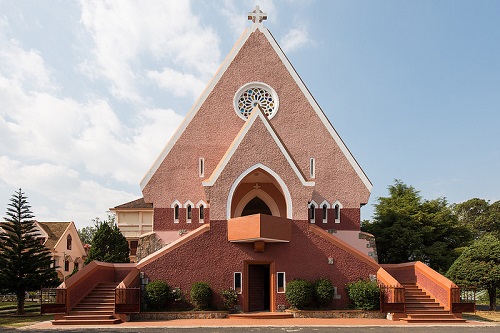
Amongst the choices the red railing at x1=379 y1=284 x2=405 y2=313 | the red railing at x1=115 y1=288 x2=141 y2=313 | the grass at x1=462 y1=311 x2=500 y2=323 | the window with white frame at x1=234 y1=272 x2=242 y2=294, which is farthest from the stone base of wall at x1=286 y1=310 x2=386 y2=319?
the red railing at x1=115 y1=288 x2=141 y2=313

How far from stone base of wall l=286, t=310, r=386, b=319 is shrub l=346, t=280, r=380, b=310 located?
0.71 ft

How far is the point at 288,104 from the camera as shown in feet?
76.4

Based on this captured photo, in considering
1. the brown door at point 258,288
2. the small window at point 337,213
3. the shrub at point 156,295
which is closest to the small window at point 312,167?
the small window at point 337,213

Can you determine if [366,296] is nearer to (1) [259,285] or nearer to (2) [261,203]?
(1) [259,285]

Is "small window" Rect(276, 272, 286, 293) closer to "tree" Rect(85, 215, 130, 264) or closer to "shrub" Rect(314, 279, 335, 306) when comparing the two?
"shrub" Rect(314, 279, 335, 306)

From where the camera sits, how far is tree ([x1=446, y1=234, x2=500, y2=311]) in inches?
773

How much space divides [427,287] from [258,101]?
1145 centimetres

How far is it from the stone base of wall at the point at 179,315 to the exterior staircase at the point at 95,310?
0.94m

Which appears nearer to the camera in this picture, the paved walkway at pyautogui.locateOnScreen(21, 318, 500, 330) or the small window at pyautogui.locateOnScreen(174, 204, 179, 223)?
the paved walkway at pyautogui.locateOnScreen(21, 318, 500, 330)

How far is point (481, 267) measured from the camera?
19.9 m

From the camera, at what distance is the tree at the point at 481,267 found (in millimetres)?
19641

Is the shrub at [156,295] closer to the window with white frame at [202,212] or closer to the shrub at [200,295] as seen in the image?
the shrub at [200,295]

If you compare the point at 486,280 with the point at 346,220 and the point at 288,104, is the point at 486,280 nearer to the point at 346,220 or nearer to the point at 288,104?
the point at 346,220

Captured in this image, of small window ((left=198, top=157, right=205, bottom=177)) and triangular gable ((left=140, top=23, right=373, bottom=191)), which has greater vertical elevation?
triangular gable ((left=140, top=23, right=373, bottom=191))
